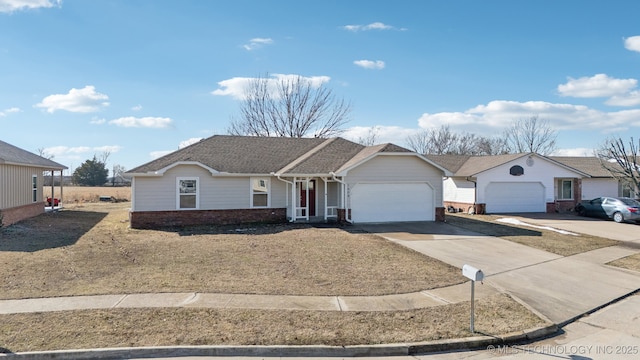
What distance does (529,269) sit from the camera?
37.8 ft

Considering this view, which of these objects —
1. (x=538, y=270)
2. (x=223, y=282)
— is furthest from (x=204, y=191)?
(x=538, y=270)

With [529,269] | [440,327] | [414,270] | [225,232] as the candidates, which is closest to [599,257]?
[529,269]

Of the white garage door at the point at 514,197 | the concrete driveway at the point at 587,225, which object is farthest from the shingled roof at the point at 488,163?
the concrete driveway at the point at 587,225

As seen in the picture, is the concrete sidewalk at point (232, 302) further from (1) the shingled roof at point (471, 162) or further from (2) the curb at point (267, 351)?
(1) the shingled roof at point (471, 162)

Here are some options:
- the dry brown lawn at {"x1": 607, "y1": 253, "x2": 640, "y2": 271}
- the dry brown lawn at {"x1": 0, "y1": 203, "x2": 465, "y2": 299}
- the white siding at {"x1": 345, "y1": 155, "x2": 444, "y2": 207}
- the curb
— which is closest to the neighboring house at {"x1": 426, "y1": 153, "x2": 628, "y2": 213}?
the white siding at {"x1": 345, "y1": 155, "x2": 444, "y2": 207}

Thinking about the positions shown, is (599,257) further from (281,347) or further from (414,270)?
(281,347)

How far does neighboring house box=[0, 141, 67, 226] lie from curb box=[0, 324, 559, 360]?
15884 mm

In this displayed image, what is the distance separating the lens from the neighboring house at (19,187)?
18.5m

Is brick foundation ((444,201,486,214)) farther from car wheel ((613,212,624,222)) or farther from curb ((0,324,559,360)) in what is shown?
curb ((0,324,559,360))

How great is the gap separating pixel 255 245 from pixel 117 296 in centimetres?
649

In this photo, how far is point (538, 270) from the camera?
1144 centimetres

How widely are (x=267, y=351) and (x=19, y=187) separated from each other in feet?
68.3

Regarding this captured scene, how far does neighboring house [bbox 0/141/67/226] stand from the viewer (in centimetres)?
1847

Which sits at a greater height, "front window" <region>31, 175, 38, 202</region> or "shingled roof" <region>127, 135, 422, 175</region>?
"shingled roof" <region>127, 135, 422, 175</region>
